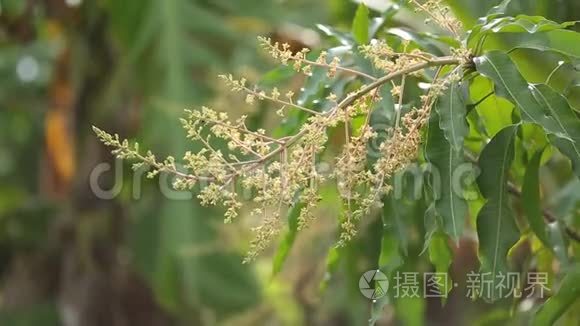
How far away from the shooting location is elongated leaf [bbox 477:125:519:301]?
3.32 feet

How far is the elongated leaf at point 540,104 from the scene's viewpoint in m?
0.95

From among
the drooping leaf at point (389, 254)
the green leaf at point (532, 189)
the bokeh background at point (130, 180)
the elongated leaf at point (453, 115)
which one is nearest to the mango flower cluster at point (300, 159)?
the elongated leaf at point (453, 115)

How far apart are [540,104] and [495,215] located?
0.40 feet

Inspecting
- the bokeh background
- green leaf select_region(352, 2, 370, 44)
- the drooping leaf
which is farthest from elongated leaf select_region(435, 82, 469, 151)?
the bokeh background

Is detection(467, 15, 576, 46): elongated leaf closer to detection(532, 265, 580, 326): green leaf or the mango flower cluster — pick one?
the mango flower cluster

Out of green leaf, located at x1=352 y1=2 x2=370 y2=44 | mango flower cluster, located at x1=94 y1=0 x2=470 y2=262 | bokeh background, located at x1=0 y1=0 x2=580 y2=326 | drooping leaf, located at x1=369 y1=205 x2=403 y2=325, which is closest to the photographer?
mango flower cluster, located at x1=94 y1=0 x2=470 y2=262

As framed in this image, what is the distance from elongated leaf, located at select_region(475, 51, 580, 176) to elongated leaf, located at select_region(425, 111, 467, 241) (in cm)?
5

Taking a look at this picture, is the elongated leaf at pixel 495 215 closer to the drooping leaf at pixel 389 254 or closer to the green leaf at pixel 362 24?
the drooping leaf at pixel 389 254

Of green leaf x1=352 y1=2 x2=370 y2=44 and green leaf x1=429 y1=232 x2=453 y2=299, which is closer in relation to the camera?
green leaf x1=429 y1=232 x2=453 y2=299

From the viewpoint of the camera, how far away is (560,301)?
1.13 meters

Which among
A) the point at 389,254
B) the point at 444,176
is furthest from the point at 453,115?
the point at 389,254

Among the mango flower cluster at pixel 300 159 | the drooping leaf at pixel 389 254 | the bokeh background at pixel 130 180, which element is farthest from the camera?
the bokeh background at pixel 130 180

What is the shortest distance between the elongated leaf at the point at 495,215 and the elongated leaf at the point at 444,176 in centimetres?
4

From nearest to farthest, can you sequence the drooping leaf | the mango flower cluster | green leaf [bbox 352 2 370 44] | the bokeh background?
the mango flower cluster < the drooping leaf < green leaf [bbox 352 2 370 44] < the bokeh background
